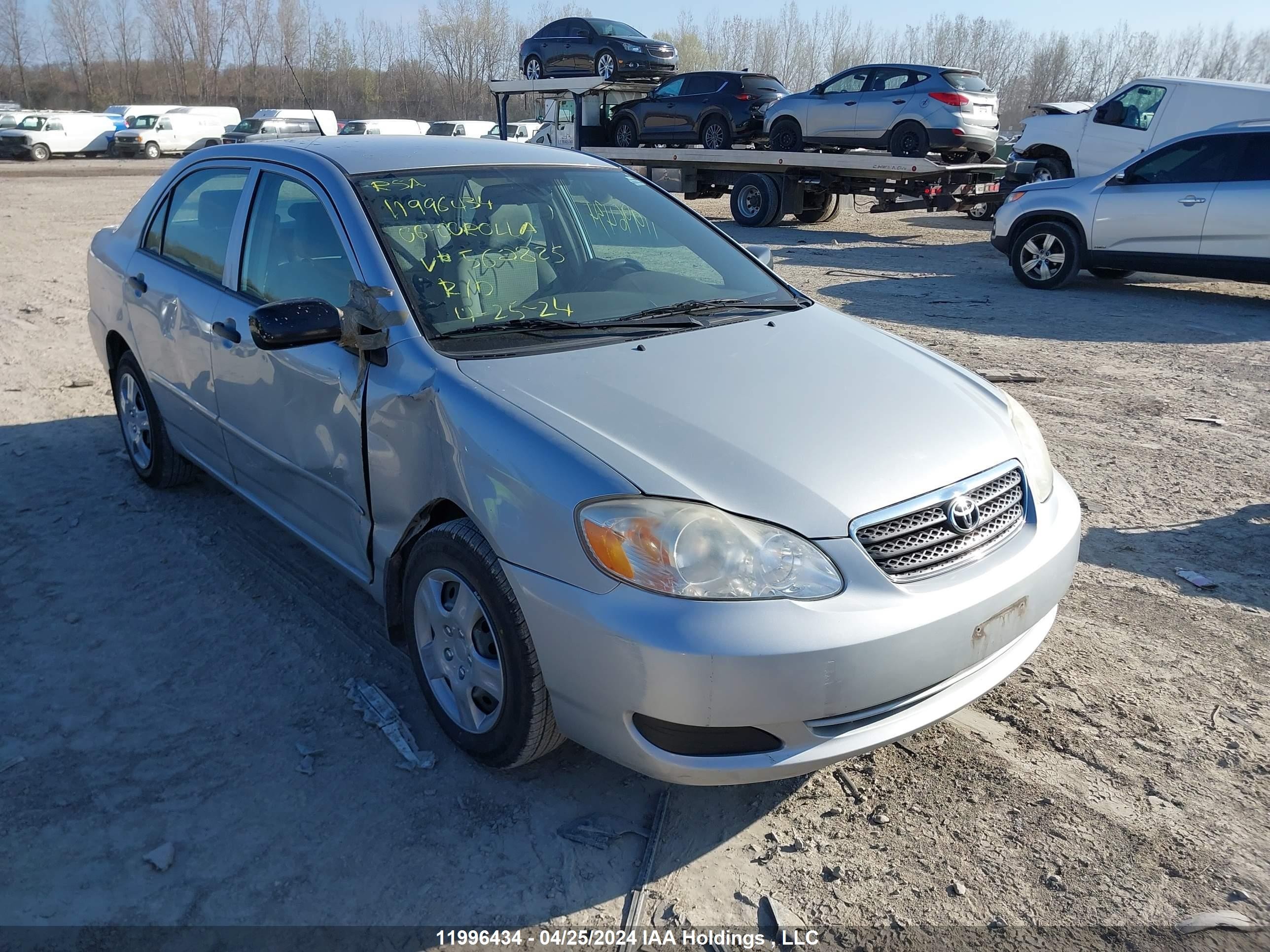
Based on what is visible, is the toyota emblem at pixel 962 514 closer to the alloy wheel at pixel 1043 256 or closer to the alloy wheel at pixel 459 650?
the alloy wheel at pixel 459 650

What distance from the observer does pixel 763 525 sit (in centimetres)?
239

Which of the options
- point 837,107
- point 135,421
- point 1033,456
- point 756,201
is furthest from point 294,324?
point 837,107

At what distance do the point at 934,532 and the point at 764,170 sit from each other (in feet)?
48.0

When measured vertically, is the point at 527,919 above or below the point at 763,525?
below

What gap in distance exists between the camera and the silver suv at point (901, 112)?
48.7 feet

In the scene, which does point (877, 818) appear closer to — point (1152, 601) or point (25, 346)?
point (1152, 601)

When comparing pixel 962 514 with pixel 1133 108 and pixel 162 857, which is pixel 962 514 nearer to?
pixel 162 857

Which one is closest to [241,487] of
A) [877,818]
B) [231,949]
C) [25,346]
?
[231,949]

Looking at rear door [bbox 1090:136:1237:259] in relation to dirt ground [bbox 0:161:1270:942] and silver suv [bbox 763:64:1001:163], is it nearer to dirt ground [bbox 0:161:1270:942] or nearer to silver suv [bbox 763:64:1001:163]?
silver suv [bbox 763:64:1001:163]

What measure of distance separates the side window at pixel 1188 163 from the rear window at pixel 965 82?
203 inches

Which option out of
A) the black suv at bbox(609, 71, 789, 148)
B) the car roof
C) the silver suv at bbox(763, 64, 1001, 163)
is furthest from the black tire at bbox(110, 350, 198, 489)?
the black suv at bbox(609, 71, 789, 148)

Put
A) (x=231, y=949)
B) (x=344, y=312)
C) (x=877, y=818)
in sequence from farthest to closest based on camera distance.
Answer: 1. (x=344, y=312)
2. (x=877, y=818)
3. (x=231, y=949)

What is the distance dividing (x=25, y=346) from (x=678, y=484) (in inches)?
295

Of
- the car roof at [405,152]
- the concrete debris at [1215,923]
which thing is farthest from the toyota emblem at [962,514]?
the car roof at [405,152]
